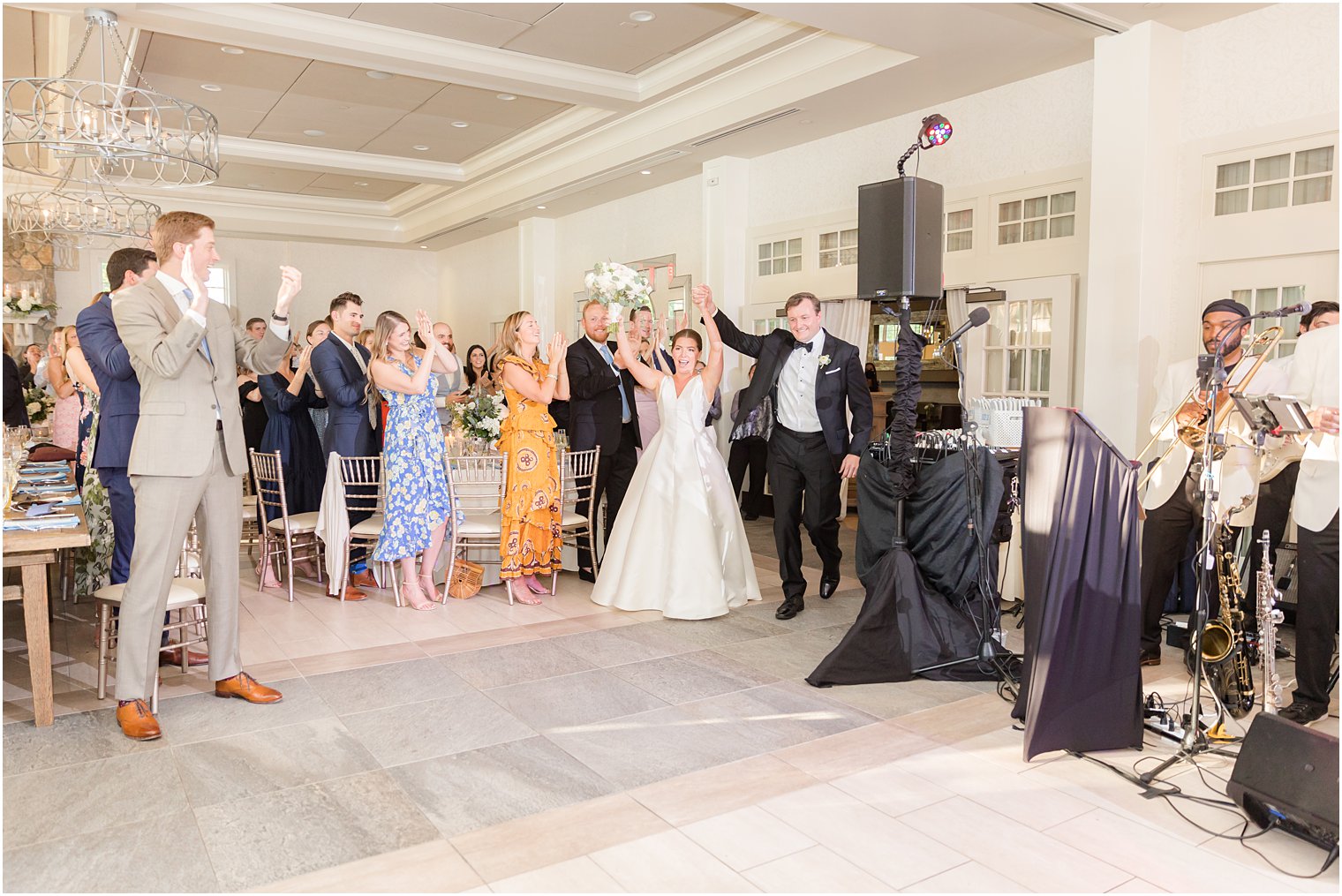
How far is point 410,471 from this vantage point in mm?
5543

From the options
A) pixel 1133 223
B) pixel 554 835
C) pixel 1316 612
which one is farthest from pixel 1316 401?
pixel 554 835

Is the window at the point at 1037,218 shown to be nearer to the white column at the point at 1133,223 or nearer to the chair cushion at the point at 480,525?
the white column at the point at 1133,223

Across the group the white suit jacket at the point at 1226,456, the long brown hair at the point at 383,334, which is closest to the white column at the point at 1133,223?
the white suit jacket at the point at 1226,456

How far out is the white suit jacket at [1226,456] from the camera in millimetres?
3979

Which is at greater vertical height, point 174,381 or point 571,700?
point 174,381

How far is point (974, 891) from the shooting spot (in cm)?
261

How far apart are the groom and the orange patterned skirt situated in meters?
1.18

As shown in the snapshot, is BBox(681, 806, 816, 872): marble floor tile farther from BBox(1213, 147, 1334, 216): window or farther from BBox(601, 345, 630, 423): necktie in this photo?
BBox(1213, 147, 1334, 216): window

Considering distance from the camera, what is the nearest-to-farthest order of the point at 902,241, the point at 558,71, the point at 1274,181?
the point at 902,241
the point at 1274,181
the point at 558,71

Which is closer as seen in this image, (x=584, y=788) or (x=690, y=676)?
(x=584, y=788)

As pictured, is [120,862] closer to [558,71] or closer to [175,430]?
[175,430]

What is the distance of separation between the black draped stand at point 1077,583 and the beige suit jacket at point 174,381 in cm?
304

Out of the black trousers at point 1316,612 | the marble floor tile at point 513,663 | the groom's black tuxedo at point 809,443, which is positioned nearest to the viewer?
the black trousers at point 1316,612

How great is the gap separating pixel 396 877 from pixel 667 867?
0.76 m
